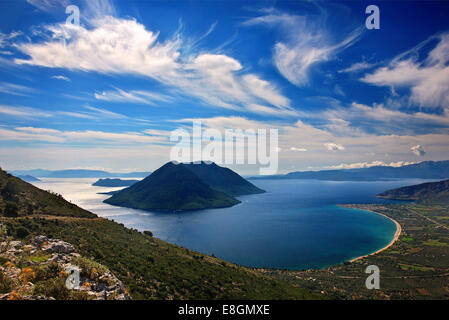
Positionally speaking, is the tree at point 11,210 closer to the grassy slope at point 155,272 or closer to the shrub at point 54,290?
the grassy slope at point 155,272

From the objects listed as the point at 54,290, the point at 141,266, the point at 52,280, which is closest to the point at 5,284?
the point at 52,280

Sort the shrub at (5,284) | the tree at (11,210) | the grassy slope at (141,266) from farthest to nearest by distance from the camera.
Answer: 1. the tree at (11,210)
2. the grassy slope at (141,266)
3. the shrub at (5,284)

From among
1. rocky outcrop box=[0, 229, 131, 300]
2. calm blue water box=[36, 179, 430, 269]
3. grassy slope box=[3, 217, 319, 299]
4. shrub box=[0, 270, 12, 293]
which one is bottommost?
calm blue water box=[36, 179, 430, 269]

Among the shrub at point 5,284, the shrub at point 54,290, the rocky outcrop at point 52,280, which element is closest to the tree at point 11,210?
the rocky outcrop at point 52,280

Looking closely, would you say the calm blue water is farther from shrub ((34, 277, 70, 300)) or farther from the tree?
shrub ((34, 277, 70, 300))

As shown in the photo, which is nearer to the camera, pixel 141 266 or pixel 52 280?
pixel 52 280

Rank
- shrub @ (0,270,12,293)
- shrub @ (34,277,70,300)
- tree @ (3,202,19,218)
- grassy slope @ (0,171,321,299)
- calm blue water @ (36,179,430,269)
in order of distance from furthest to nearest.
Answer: calm blue water @ (36,179,430,269) < tree @ (3,202,19,218) < grassy slope @ (0,171,321,299) < shrub @ (34,277,70,300) < shrub @ (0,270,12,293)

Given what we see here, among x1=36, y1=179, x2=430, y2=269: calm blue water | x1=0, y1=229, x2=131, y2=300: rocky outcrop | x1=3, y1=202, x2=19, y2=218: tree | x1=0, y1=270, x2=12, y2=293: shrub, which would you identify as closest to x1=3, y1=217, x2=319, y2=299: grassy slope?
x1=3, y1=202, x2=19, y2=218: tree

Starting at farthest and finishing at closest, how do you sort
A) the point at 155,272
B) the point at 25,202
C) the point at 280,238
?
the point at 280,238 → the point at 25,202 → the point at 155,272

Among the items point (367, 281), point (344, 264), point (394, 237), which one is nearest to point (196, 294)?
point (367, 281)

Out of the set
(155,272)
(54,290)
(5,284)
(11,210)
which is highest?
(11,210)

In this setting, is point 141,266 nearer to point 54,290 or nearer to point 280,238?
point 54,290
